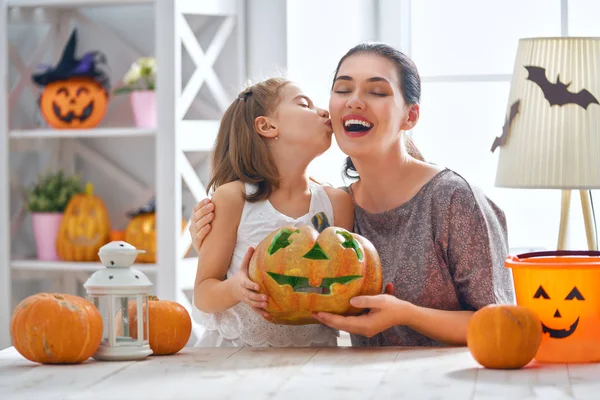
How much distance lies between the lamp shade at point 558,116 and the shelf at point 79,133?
1.52 meters

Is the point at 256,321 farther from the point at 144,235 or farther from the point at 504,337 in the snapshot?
the point at 144,235

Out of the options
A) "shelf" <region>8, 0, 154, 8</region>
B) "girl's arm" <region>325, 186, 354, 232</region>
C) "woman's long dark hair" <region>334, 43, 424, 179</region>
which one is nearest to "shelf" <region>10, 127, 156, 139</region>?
"shelf" <region>8, 0, 154, 8</region>

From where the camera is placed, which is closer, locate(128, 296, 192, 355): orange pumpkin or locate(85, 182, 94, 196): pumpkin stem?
locate(128, 296, 192, 355): orange pumpkin

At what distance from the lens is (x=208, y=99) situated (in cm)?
330

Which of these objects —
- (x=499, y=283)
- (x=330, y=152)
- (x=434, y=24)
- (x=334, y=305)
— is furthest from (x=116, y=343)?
(x=434, y=24)

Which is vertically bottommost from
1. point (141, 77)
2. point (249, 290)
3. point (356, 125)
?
point (249, 290)

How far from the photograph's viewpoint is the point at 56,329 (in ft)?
4.69

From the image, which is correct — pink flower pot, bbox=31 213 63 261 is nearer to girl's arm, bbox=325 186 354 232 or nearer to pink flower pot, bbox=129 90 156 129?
pink flower pot, bbox=129 90 156 129

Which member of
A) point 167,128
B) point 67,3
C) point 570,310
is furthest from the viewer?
point 67,3

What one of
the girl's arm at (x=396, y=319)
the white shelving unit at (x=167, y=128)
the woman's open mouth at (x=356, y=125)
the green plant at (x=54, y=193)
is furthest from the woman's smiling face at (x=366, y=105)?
the green plant at (x=54, y=193)

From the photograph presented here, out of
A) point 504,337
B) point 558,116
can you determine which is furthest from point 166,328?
point 558,116

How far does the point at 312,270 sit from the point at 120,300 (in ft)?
1.01

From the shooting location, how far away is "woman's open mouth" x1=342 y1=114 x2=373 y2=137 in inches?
73.2

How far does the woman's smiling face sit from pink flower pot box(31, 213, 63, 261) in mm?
1644
